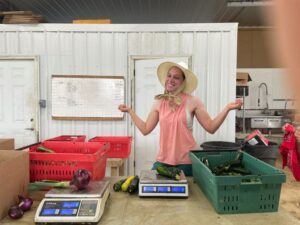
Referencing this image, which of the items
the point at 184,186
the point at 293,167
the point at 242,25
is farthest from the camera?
the point at 242,25

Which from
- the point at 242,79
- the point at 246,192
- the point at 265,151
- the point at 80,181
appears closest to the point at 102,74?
the point at 265,151

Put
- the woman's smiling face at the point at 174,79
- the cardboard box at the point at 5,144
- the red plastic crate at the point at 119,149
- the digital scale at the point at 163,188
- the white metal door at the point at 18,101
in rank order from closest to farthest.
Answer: the digital scale at the point at 163,188
the cardboard box at the point at 5,144
the woman's smiling face at the point at 174,79
the red plastic crate at the point at 119,149
the white metal door at the point at 18,101

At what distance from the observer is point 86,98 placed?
3791 millimetres

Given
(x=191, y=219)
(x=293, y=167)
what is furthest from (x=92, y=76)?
(x=293, y=167)

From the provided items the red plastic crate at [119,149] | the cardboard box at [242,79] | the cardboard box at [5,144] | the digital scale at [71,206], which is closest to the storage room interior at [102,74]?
the red plastic crate at [119,149]

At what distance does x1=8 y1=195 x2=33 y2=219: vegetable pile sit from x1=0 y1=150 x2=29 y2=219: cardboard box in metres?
0.03

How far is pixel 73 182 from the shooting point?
1334mm

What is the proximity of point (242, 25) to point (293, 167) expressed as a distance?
452 cm

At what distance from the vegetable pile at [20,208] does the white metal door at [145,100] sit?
250 centimetres

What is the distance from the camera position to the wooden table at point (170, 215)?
1204 mm

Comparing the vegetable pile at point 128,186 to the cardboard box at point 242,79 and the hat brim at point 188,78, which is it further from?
the cardboard box at point 242,79

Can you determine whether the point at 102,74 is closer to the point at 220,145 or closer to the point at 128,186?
the point at 220,145

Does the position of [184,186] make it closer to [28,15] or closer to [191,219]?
[191,219]

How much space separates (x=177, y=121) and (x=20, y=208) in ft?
4.12
